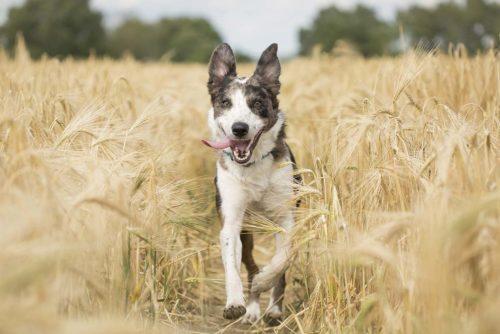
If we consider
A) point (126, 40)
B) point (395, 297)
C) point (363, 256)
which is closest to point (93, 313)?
point (363, 256)

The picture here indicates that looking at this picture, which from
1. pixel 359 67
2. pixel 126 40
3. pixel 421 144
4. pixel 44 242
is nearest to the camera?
pixel 44 242

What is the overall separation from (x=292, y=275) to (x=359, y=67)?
727cm

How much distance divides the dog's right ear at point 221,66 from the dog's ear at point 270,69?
280 millimetres

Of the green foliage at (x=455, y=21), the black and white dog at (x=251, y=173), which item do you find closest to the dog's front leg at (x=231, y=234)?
the black and white dog at (x=251, y=173)

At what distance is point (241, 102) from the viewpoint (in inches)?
207

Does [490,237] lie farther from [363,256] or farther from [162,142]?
[162,142]

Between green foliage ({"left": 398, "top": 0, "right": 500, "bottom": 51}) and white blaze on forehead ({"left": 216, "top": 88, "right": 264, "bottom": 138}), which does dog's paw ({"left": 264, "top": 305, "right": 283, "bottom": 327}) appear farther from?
green foliage ({"left": 398, "top": 0, "right": 500, "bottom": 51})

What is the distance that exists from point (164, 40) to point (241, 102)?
9017 cm

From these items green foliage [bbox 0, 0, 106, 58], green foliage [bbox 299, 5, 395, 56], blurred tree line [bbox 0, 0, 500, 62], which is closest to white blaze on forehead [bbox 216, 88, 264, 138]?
blurred tree line [bbox 0, 0, 500, 62]

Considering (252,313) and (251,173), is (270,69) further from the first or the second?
(252,313)

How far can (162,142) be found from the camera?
5996 millimetres

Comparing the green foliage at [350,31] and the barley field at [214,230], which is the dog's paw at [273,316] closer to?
the barley field at [214,230]

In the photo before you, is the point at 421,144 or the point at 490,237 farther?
the point at 421,144

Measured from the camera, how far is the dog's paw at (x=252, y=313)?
5113 mm
